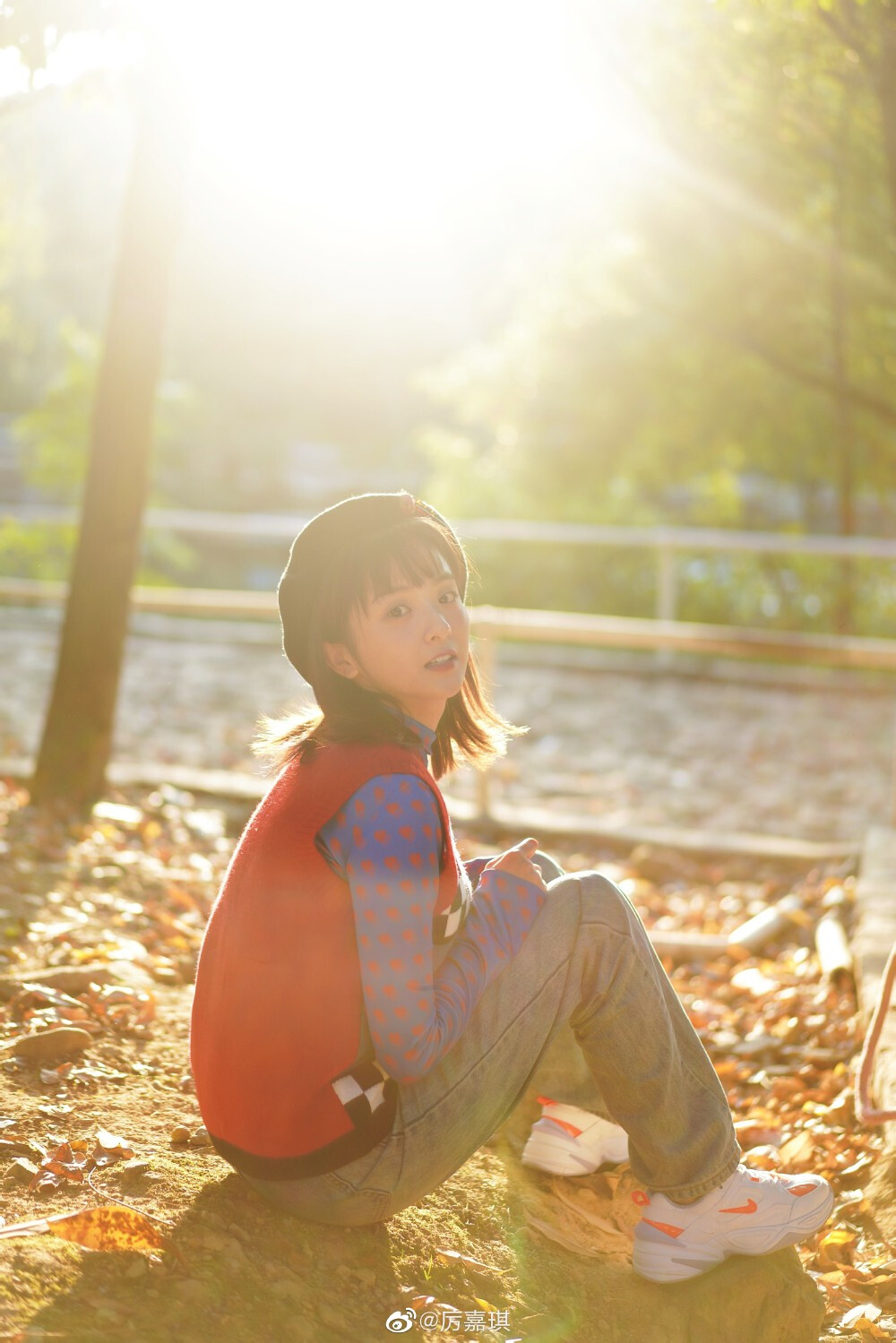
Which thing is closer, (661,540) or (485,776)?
(485,776)

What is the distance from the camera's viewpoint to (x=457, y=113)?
9.07 meters

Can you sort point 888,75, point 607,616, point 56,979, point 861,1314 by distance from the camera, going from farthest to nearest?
point 607,616 → point 888,75 → point 56,979 → point 861,1314

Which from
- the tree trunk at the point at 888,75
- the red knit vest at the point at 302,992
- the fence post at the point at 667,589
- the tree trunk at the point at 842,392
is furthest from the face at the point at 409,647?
the fence post at the point at 667,589

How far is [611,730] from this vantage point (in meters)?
8.51

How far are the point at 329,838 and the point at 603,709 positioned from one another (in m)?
7.23

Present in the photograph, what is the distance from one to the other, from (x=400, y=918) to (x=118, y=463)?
347 centimetres

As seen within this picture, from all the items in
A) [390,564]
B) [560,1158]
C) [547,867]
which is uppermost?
[390,564]

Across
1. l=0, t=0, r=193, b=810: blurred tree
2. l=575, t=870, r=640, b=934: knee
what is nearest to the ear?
l=575, t=870, r=640, b=934: knee

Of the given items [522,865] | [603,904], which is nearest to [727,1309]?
[603,904]

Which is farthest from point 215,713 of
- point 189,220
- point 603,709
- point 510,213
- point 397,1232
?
point 189,220

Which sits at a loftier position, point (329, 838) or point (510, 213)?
point (510, 213)

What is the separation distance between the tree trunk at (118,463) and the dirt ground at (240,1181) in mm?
840

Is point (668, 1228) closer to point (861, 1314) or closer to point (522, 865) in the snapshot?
point (861, 1314)

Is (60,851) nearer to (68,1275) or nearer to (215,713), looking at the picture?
(68,1275)
